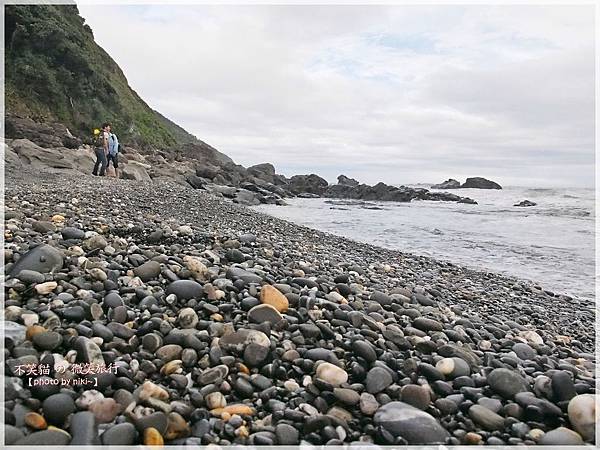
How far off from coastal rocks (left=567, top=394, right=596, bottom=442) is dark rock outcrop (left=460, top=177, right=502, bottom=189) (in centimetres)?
6791

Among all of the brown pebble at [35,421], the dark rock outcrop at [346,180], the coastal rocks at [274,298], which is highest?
the dark rock outcrop at [346,180]

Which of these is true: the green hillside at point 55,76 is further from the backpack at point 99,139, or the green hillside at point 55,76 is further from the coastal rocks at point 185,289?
the coastal rocks at point 185,289

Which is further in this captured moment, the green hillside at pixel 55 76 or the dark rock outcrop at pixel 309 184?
the dark rock outcrop at pixel 309 184

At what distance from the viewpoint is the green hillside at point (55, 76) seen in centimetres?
2764

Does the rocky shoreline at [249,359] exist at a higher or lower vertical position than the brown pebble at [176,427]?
higher

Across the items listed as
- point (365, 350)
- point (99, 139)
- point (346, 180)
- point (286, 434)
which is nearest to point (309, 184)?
point (346, 180)

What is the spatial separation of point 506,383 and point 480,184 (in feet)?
229

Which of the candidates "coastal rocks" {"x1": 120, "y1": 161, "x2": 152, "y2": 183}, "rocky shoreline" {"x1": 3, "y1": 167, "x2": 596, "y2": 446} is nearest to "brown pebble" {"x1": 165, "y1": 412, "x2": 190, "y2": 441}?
"rocky shoreline" {"x1": 3, "y1": 167, "x2": 596, "y2": 446}

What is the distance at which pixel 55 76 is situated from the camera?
2969cm

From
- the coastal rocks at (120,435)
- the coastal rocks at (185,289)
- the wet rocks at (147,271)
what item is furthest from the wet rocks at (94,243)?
the coastal rocks at (120,435)

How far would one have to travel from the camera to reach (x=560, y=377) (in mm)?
2547

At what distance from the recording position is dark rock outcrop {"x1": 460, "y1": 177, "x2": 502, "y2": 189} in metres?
64.4

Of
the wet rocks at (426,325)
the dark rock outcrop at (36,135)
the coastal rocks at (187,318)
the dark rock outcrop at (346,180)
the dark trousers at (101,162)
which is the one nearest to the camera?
the coastal rocks at (187,318)

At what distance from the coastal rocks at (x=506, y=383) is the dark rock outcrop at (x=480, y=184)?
67.7 meters
